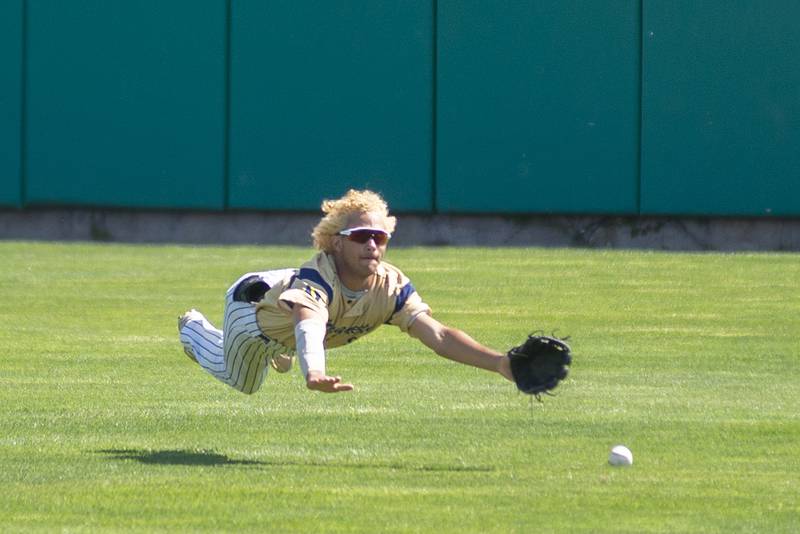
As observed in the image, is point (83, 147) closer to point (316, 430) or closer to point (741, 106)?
point (741, 106)

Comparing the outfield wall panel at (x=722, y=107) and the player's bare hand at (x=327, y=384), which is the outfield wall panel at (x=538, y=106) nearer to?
the outfield wall panel at (x=722, y=107)

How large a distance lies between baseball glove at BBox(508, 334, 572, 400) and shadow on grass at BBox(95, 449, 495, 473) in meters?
0.45

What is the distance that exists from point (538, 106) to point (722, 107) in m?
2.75

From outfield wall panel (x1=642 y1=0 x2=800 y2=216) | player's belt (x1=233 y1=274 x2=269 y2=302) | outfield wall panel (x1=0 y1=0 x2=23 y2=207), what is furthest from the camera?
outfield wall panel (x1=0 y1=0 x2=23 y2=207)

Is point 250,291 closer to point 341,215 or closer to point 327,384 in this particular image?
point 341,215

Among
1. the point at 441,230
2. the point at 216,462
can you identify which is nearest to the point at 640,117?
the point at 441,230

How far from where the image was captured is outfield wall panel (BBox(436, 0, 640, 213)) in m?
26.7

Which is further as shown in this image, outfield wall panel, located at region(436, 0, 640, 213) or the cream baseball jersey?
outfield wall panel, located at region(436, 0, 640, 213)

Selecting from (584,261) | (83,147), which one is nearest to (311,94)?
(83,147)

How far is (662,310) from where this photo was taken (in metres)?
17.1

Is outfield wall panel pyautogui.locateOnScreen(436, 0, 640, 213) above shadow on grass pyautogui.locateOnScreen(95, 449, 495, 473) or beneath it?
above

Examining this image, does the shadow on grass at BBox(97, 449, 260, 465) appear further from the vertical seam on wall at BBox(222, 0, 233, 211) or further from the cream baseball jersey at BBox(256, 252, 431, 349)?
the vertical seam on wall at BBox(222, 0, 233, 211)

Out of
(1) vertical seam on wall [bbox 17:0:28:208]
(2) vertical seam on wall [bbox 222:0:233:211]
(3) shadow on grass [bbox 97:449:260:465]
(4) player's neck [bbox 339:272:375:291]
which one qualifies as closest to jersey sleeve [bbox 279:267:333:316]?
(4) player's neck [bbox 339:272:375:291]

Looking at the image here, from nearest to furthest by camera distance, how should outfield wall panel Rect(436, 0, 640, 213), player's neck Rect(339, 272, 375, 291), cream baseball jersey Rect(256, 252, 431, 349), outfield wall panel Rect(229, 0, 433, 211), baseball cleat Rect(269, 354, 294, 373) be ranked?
1. cream baseball jersey Rect(256, 252, 431, 349)
2. player's neck Rect(339, 272, 375, 291)
3. baseball cleat Rect(269, 354, 294, 373)
4. outfield wall panel Rect(436, 0, 640, 213)
5. outfield wall panel Rect(229, 0, 433, 211)
